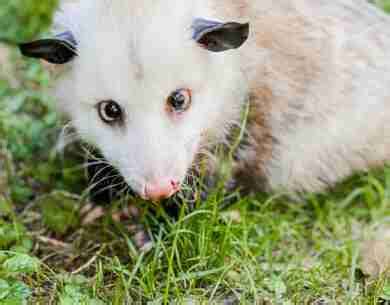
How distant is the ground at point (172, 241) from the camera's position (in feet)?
8.40

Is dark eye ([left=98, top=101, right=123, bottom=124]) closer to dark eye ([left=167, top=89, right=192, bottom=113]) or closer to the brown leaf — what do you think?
dark eye ([left=167, top=89, right=192, bottom=113])

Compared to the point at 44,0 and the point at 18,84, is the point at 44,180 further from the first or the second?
the point at 44,0

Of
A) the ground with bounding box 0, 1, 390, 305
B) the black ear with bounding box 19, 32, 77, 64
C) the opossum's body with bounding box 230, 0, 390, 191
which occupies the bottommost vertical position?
the ground with bounding box 0, 1, 390, 305

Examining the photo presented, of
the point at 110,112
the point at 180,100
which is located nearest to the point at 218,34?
the point at 180,100

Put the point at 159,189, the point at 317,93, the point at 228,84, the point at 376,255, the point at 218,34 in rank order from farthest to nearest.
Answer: the point at 317,93, the point at 376,255, the point at 228,84, the point at 218,34, the point at 159,189

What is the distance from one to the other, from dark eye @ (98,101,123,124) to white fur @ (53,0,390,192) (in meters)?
0.03

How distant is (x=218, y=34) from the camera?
246 cm

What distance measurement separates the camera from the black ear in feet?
8.16

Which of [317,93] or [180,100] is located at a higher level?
[180,100]

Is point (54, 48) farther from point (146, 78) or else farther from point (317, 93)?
point (317, 93)

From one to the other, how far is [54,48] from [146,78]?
36cm

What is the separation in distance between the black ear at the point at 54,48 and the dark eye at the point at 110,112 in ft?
0.66

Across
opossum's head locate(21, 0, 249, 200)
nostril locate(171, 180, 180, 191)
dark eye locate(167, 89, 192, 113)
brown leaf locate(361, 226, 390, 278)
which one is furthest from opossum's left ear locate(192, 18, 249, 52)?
brown leaf locate(361, 226, 390, 278)

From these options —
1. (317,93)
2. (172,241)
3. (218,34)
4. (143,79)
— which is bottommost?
(172,241)
